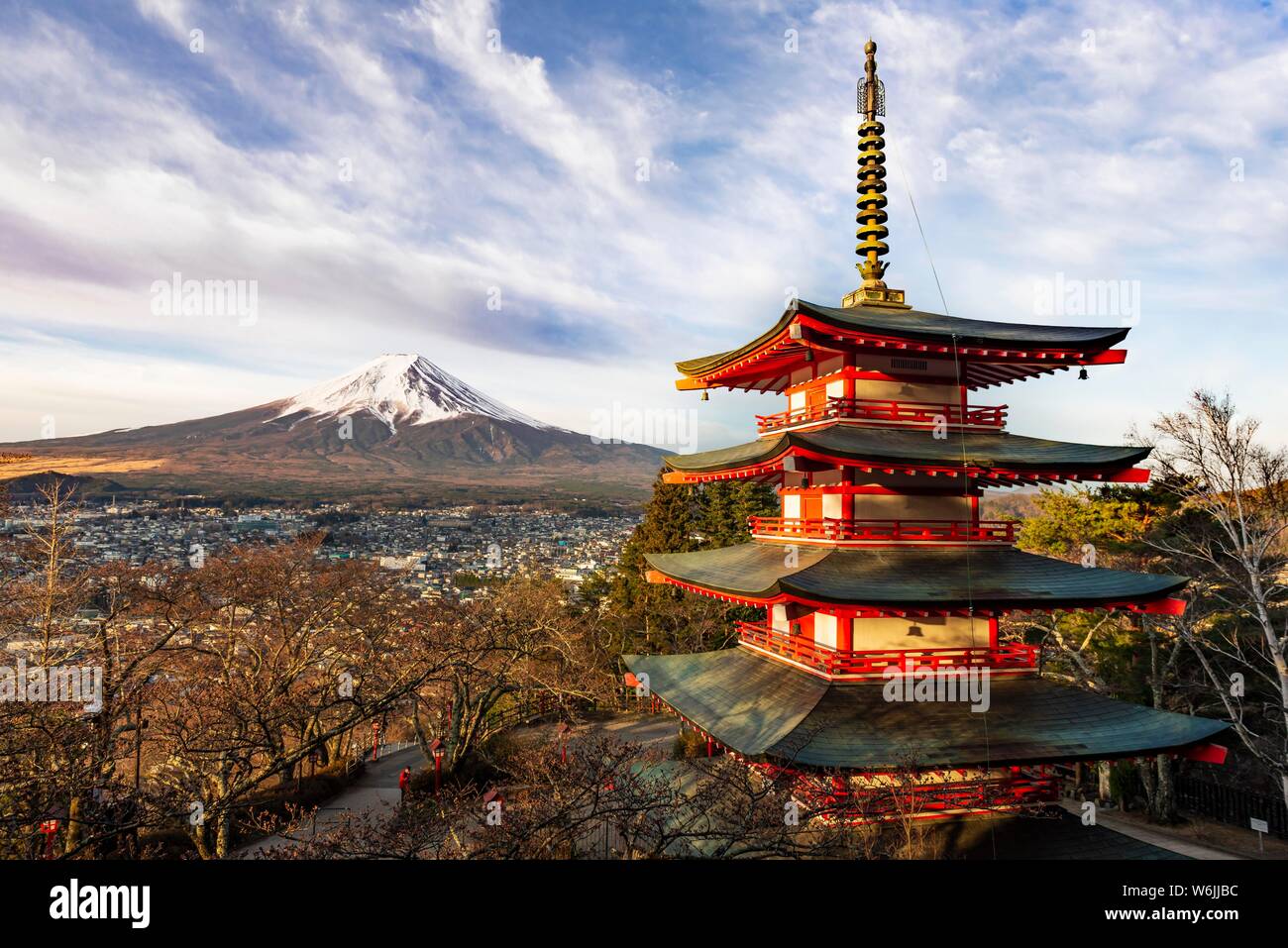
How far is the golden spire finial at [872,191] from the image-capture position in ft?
48.8

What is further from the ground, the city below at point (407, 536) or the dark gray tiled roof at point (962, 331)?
the dark gray tiled roof at point (962, 331)

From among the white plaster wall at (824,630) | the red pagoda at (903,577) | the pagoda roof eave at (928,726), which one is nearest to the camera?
the pagoda roof eave at (928,726)

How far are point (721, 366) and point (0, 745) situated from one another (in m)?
16.1

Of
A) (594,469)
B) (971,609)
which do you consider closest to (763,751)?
(971,609)

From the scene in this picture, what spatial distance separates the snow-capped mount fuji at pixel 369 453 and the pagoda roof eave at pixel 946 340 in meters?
72.3

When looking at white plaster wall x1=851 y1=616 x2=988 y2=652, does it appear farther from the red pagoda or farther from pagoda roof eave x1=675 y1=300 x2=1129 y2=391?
pagoda roof eave x1=675 y1=300 x2=1129 y2=391

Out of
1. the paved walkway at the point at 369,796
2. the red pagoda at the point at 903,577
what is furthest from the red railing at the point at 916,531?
the paved walkway at the point at 369,796

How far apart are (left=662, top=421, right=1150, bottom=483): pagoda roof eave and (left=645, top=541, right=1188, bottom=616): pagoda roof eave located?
176 cm

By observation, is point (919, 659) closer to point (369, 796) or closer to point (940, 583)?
point (940, 583)

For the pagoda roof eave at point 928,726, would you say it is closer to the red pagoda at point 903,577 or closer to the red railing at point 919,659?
the red pagoda at point 903,577

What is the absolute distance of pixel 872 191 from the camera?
49.3 feet

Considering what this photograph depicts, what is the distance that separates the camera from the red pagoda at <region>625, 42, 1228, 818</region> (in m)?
10.8

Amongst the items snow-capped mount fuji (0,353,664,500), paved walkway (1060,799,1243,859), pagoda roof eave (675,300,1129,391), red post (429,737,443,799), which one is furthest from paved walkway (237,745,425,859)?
snow-capped mount fuji (0,353,664,500)
